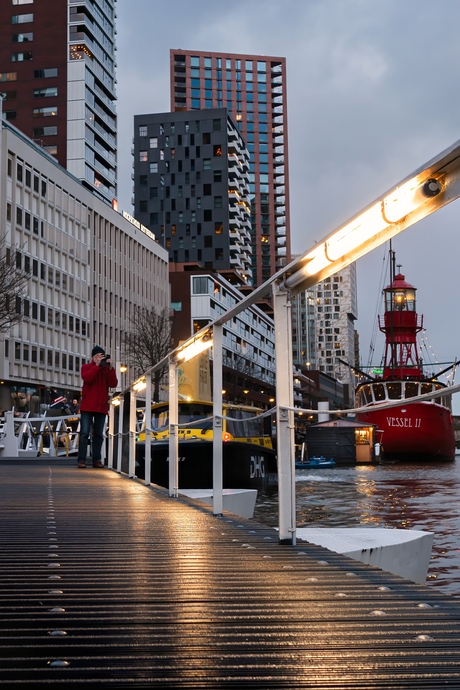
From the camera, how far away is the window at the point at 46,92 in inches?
3752

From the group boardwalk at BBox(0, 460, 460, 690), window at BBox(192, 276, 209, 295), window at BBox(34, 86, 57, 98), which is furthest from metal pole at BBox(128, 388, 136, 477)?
window at BBox(192, 276, 209, 295)

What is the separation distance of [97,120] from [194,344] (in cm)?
9422

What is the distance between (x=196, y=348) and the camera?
29.4ft

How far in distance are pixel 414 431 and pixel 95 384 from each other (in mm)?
48088

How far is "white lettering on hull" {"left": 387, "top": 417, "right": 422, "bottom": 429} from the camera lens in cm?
6170

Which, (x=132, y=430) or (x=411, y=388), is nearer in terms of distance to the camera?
(x=132, y=430)

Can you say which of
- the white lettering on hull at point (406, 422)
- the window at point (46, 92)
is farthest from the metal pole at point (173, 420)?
the window at point (46, 92)

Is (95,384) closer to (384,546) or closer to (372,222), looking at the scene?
(384,546)

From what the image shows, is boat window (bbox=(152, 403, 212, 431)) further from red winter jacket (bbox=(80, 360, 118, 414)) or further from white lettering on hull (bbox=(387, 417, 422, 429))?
white lettering on hull (bbox=(387, 417, 422, 429))

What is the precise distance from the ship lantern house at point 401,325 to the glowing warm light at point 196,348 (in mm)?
65733

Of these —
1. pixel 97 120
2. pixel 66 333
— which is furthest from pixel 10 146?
pixel 97 120

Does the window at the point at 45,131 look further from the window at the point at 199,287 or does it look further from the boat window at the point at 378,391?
the boat window at the point at 378,391

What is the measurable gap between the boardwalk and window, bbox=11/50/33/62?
314 ft

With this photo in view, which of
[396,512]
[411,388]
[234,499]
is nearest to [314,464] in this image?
[411,388]
